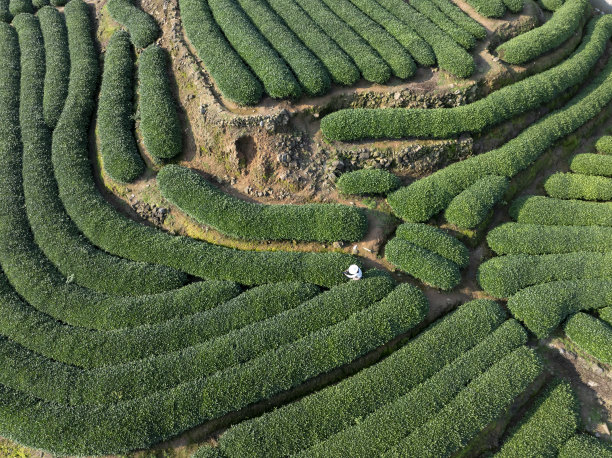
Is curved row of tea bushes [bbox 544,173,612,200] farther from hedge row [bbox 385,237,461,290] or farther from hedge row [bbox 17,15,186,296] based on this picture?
hedge row [bbox 17,15,186,296]

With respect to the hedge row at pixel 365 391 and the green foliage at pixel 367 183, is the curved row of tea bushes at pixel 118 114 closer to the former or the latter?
the green foliage at pixel 367 183

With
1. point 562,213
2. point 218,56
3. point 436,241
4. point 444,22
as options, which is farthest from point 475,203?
point 218,56

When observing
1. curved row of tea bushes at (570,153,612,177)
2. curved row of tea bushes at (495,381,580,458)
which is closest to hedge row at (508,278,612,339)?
curved row of tea bushes at (495,381,580,458)

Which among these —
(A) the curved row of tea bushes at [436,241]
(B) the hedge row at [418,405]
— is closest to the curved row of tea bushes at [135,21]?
(A) the curved row of tea bushes at [436,241]

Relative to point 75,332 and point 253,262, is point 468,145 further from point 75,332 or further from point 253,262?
point 75,332

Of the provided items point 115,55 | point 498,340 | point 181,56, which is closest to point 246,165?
point 181,56
